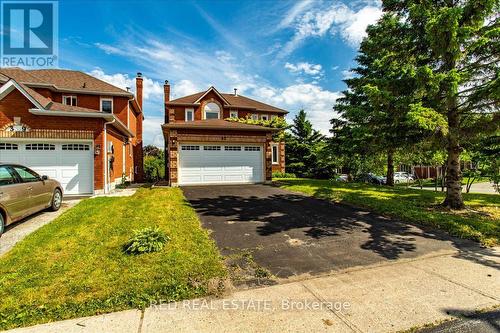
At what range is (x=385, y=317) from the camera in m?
3.00

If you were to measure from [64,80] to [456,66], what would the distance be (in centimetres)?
2416

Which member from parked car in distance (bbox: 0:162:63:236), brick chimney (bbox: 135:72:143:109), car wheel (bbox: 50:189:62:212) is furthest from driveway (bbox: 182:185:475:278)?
brick chimney (bbox: 135:72:143:109)

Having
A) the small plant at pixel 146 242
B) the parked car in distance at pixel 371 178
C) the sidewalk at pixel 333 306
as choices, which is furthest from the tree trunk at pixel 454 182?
→ the parked car in distance at pixel 371 178

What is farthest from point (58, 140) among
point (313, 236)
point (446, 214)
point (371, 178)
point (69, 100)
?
point (371, 178)

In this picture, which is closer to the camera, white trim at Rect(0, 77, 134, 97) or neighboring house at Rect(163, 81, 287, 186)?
neighboring house at Rect(163, 81, 287, 186)

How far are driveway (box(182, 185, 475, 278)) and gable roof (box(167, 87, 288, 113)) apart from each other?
17.0 metres

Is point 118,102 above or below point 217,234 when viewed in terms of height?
above

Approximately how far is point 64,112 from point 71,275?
9394 mm

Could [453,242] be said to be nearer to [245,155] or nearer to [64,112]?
[245,155]

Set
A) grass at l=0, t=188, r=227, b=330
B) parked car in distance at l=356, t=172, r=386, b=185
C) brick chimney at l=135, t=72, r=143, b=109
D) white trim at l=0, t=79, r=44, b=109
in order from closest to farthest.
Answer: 1. grass at l=0, t=188, r=227, b=330
2. white trim at l=0, t=79, r=44, b=109
3. brick chimney at l=135, t=72, r=143, b=109
4. parked car in distance at l=356, t=172, r=386, b=185

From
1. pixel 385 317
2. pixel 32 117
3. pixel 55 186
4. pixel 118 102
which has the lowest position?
pixel 385 317

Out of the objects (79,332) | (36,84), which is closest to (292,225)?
(79,332)

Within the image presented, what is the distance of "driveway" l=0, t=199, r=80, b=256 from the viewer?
5.40 meters

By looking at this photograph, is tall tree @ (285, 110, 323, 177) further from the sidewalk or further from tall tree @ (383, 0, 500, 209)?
the sidewalk
